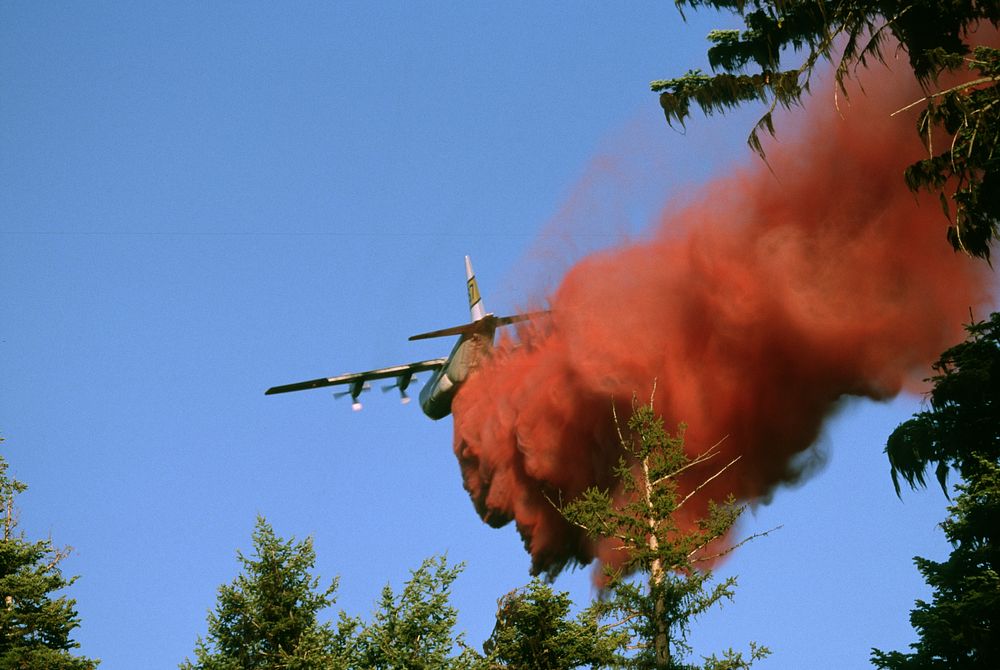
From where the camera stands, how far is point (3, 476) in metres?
32.8

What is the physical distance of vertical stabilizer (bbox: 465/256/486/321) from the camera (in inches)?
1635

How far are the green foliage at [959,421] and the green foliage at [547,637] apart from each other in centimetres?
611

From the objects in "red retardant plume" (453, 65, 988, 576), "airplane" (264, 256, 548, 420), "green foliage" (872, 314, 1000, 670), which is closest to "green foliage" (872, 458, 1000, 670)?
"green foliage" (872, 314, 1000, 670)

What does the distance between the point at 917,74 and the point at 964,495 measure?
9843mm

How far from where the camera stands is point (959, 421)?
2148cm

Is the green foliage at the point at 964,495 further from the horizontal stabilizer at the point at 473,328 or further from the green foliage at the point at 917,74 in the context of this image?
the horizontal stabilizer at the point at 473,328

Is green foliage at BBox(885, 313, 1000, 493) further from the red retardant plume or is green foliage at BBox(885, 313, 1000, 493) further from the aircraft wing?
the aircraft wing

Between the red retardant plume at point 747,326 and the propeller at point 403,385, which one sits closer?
the red retardant plume at point 747,326

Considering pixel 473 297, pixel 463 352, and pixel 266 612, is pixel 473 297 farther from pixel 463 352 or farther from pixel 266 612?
pixel 266 612

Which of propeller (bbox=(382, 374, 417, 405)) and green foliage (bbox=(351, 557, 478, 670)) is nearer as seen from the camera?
green foliage (bbox=(351, 557, 478, 670))

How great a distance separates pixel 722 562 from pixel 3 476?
732 inches

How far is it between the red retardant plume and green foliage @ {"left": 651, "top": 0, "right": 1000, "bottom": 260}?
629 centimetres

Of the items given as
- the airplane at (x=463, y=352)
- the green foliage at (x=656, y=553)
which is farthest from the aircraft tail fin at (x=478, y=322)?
the green foliage at (x=656, y=553)

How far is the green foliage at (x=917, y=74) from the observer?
1805cm
